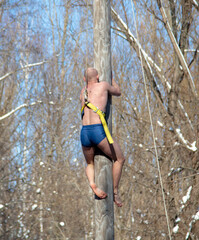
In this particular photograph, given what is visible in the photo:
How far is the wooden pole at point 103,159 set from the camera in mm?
3857

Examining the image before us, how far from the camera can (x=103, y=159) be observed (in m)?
3.96

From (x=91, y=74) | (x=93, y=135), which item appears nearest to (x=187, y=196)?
(x=93, y=135)

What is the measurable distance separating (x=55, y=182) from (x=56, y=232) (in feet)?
5.15

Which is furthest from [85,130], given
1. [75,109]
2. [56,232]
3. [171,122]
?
[75,109]

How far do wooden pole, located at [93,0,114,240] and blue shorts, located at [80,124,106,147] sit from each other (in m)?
0.14

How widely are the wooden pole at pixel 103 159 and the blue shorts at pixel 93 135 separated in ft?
0.45

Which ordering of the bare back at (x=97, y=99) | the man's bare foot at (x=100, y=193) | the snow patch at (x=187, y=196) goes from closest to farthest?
1. the man's bare foot at (x=100, y=193)
2. the bare back at (x=97, y=99)
3. the snow patch at (x=187, y=196)

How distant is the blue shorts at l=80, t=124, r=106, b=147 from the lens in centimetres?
392

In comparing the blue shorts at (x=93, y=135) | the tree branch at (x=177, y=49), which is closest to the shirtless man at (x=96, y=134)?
the blue shorts at (x=93, y=135)

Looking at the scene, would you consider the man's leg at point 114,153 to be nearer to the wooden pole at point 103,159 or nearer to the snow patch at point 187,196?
the wooden pole at point 103,159

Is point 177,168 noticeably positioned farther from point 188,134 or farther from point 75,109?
point 75,109

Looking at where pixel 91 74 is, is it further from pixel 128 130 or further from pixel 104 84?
pixel 128 130

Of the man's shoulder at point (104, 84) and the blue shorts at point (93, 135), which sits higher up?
the man's shoulder at point (104, 84)

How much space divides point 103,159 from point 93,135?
239mm
